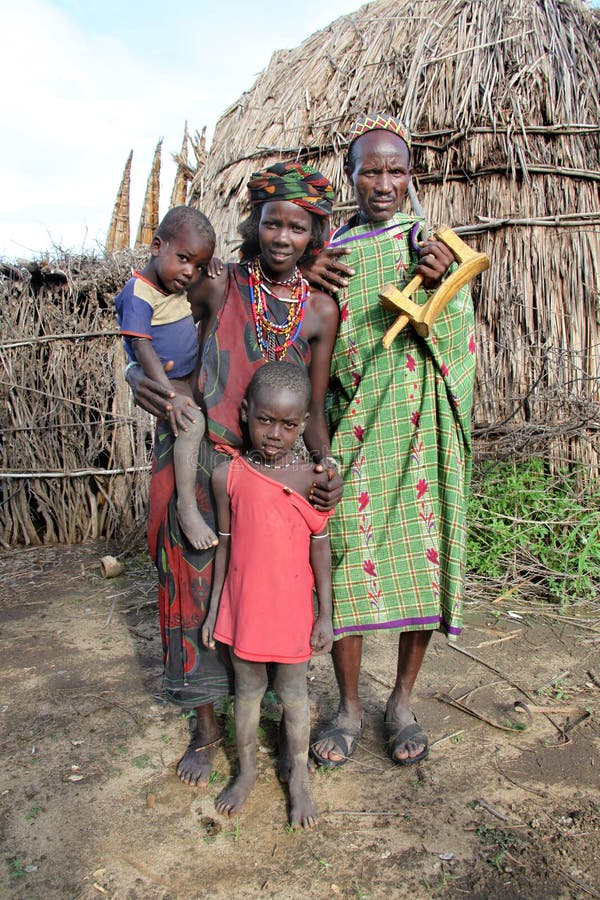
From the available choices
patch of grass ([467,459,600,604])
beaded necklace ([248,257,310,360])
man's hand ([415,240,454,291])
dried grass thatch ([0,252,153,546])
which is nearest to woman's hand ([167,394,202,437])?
beaded necklace ([248,257,310,360])

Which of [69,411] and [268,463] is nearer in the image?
[268,463]

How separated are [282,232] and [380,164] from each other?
0.49 metres

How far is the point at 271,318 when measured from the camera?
205 cm

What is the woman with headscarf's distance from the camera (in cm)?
196

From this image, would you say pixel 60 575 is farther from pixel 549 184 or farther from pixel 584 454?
pixel 549 184

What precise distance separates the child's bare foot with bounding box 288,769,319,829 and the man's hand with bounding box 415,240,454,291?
1647mm

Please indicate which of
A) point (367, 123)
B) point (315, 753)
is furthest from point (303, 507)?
point (367, 123)

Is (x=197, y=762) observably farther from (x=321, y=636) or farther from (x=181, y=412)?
(x=181, y=412)

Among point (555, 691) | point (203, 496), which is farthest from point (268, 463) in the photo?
point (555, 691)

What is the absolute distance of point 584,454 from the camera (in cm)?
430

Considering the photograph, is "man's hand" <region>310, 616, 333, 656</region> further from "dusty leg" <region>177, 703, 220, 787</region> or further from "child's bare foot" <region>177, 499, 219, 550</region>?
"dusty leg" <region>177, 703, 220, 787</region>

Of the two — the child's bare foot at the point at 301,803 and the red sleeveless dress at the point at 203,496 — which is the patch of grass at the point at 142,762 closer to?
the red sleeveless dress at the point at 203,496

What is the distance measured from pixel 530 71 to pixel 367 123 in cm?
286

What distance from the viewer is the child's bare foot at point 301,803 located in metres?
2.00
